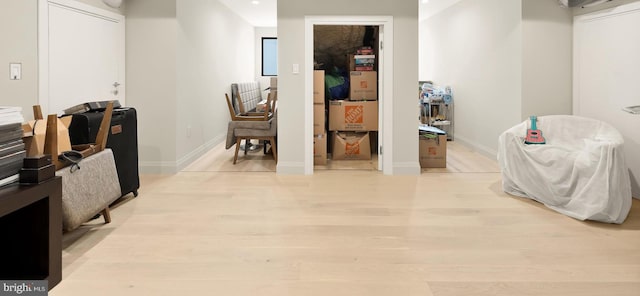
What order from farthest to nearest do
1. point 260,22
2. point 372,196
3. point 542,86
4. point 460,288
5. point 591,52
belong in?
point 260,22
point 542,86
point 591,52
point 372,196
point 460,288

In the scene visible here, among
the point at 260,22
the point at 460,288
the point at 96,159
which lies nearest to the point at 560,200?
the point at 460,288

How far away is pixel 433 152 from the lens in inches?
208

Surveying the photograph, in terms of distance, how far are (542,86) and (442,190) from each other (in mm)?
1710

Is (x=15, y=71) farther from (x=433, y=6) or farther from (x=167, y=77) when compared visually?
(x=433, y=6)

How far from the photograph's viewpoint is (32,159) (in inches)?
70.3

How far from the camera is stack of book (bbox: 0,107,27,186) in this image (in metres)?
1.67

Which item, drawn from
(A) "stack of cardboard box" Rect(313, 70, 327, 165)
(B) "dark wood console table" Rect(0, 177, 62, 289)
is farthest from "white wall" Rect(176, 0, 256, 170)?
(B) "dark wood console table" Rect(0, 177, 62, 289)

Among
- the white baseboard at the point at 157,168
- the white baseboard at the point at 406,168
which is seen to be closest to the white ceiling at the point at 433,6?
the white baseboard at the point at 406,168

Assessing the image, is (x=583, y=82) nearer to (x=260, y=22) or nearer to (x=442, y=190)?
(x=442, y=190)

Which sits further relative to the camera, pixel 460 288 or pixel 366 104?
pixel 366 104

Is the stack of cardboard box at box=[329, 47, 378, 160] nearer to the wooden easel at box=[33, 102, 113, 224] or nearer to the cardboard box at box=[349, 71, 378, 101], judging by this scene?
the cardboard box at box=[349, 71, 378, 101]

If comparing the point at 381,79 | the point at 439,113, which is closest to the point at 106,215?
the point at 381,79

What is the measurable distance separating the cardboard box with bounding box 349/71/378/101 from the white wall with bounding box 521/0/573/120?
→ 6.00 feet

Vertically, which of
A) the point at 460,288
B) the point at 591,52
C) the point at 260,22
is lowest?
the point at 460,288
